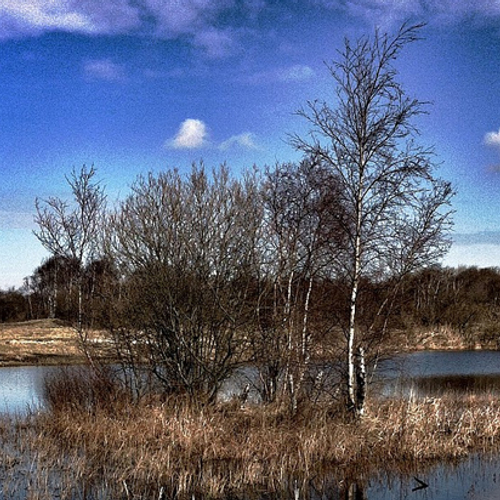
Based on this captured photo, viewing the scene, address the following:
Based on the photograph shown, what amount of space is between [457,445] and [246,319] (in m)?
5.08

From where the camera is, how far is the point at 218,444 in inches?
472

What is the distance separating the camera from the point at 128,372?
15.6 meters

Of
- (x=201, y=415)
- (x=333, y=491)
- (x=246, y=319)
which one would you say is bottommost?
(x=333, y=491)

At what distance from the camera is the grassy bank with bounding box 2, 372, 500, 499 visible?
413 inches

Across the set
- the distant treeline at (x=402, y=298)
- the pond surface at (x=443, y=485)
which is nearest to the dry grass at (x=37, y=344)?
the distant treeline at (x=402, y=298)

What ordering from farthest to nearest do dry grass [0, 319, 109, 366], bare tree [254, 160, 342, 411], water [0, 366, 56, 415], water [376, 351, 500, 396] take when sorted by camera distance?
dry grass [0, 319, 109, 366] < water [376, 351, 500, 396] < water [0, 366, 56, 415] < bare tree [254, 160, 342, 411]

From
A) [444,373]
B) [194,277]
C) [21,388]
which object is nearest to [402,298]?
[194,277]

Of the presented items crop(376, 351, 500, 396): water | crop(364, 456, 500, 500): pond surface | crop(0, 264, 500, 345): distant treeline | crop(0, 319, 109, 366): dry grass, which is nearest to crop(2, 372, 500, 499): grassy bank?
crop(364, 456, 500, 500): pond surface

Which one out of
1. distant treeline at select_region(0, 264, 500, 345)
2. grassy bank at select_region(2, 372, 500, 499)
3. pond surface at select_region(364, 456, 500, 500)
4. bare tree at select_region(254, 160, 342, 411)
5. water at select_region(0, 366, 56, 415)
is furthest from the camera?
water at select_region(0, 366, 56, 415)

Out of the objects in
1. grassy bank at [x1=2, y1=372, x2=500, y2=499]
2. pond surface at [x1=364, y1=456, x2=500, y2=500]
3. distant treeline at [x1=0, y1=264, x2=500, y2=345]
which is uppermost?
distant treeline at [x1=0, y1=264, x2=500, y2=345]

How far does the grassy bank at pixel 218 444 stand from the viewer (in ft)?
34.4

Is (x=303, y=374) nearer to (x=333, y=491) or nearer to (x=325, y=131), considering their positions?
(x=333, y=491)

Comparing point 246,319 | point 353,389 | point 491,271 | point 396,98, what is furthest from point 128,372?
point 491,271

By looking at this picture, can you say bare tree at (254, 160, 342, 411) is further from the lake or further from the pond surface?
the pond surface
